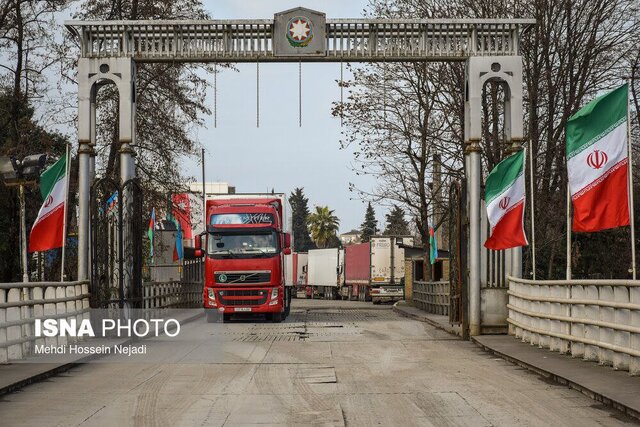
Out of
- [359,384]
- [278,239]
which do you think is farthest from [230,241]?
[359,384]

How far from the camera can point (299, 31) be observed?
24125 millimetres

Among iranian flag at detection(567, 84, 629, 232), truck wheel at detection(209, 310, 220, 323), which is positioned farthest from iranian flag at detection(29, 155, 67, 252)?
truck wheel at detection(209, 310, 220, 323)

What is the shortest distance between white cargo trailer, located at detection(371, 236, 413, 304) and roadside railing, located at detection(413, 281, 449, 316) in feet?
50.0

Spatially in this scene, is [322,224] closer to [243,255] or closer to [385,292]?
[385,292]

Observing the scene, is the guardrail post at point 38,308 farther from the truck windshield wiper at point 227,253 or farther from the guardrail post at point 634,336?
the truck windshield wiper at point 227,253

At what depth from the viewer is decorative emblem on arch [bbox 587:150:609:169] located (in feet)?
51.4

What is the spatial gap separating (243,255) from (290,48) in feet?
31.0

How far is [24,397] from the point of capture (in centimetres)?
1313

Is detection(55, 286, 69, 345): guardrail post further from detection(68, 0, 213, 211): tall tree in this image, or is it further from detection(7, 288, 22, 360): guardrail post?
detection(68, 0, 213, 211): tall tree

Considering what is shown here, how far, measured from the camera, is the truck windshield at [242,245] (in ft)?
→ 105

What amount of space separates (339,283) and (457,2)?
134 ft

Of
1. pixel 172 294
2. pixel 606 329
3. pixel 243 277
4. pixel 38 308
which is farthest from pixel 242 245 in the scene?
pixel 606 329

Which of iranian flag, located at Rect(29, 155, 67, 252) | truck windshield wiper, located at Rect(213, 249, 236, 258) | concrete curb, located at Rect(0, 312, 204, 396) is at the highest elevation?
iranian flag, located at Rect(29, 155, 67, 252)

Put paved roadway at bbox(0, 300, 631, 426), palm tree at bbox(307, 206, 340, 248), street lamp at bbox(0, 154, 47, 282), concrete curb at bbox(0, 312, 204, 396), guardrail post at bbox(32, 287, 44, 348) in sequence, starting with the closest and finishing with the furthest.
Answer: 1. paved roadway at bbox(0, 300, 631, 426)
2. concrete curb at bbox(0, 312, 204, 396)
3. guardrail post at bbox(32, 287, 44, 348)
4. street lamp at bbox(0, 154, 47, 282)
5. palm tree at bbox(307, 206, 340, 248)
